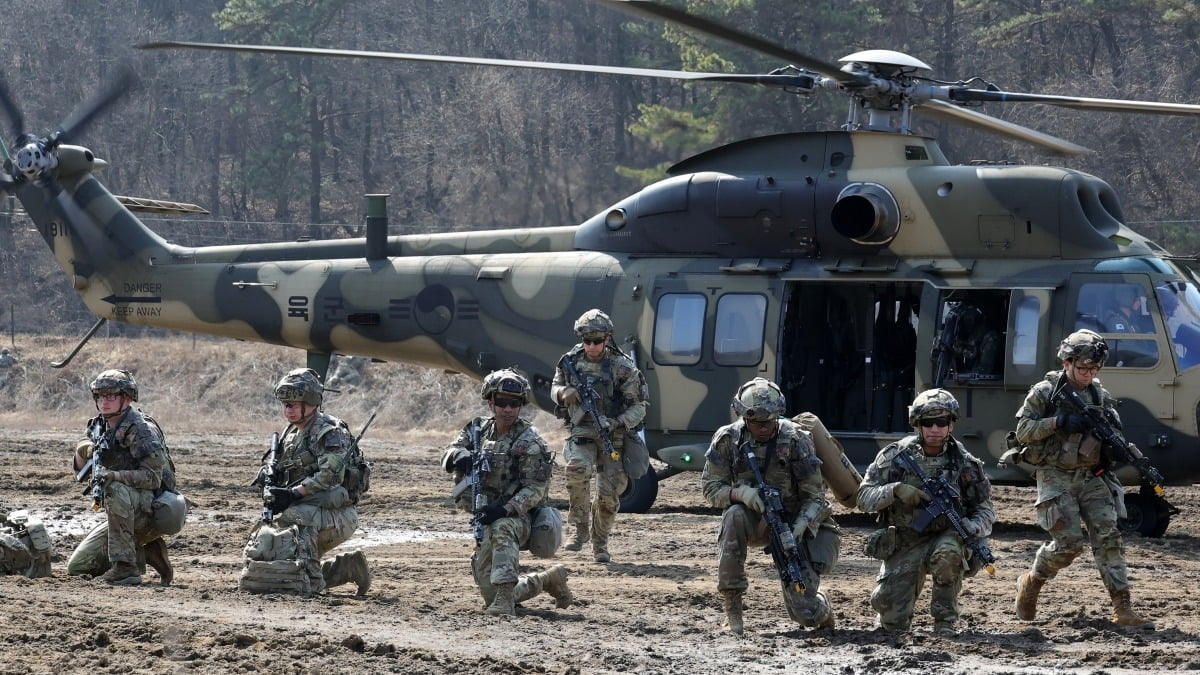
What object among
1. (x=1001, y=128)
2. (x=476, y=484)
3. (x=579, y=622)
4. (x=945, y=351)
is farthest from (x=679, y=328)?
(x=579, y=622)

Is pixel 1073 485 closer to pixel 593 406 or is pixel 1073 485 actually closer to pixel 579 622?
pixel 579 622

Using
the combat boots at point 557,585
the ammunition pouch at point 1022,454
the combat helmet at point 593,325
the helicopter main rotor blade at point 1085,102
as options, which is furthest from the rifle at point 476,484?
the helicopter main rotor blade at point 1085,102

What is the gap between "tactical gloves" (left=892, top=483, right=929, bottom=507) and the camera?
7875 millimetres

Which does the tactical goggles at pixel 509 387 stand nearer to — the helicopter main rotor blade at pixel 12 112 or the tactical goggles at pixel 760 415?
the tactical goggles at pixel 760 415

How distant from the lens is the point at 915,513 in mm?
7973

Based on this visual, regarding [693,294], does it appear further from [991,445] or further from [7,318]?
[7,318]

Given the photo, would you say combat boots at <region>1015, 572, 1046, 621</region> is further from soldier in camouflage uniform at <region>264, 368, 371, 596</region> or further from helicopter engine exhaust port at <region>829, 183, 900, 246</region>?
helicopter engine exhaust port at <region>829, 183, 900, 246</region>

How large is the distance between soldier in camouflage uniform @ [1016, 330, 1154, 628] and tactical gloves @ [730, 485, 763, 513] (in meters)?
1.58

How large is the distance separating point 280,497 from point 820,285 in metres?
5.60

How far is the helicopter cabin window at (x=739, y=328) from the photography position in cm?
1275

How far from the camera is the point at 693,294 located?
42.7ft

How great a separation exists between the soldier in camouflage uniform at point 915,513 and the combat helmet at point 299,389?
298cm

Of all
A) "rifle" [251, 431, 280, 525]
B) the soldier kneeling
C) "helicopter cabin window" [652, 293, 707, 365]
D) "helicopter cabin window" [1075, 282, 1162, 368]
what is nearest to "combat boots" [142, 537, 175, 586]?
the soldier kneeling

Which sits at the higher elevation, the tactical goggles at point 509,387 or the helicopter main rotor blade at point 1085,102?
the helicopter main rotor blade at point 1085,102
